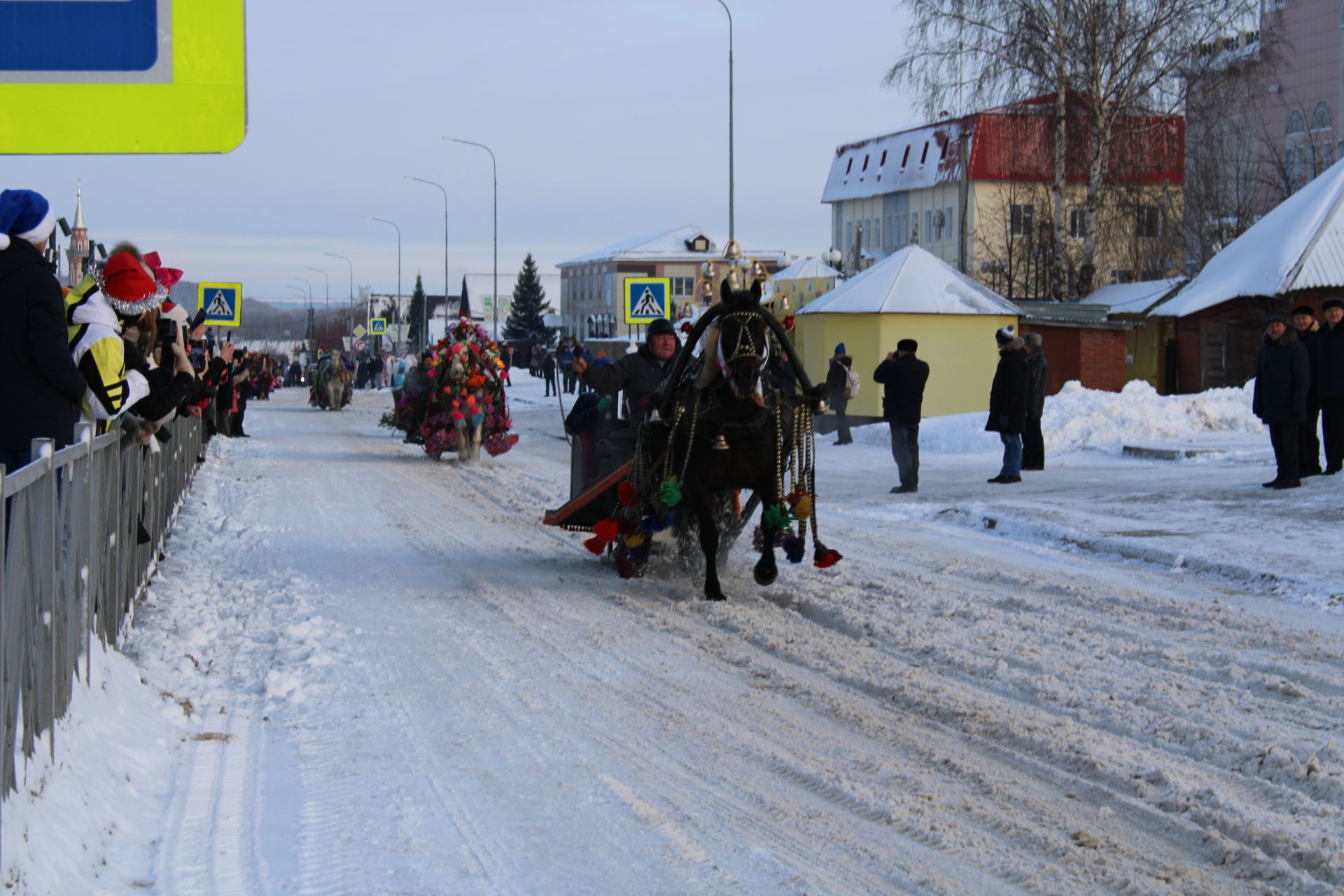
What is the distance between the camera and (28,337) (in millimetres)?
6391

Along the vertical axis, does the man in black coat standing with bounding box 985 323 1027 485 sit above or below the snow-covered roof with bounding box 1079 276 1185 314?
below

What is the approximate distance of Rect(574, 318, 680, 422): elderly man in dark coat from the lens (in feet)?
35.8

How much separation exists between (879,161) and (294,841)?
2966 inches

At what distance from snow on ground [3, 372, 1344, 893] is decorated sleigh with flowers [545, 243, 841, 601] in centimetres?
41

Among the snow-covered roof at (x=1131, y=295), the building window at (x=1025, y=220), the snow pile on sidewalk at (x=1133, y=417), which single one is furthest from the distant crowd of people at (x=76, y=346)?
the building window at (x=1025, y=220)

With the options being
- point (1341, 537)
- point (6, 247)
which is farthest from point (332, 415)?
point (6, 247)

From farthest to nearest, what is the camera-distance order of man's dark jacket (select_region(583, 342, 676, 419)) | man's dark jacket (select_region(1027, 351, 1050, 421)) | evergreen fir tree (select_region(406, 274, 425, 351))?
evergreen fir tree (select_region(406, 274, 425, 351))
man's dark jacket (select_region(1027, 351, 1050, 421))
man's dark jacket (select_region(583, 342, 676, 419))

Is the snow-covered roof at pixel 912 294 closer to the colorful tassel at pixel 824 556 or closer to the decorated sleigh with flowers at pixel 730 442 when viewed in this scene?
the decorated sleigh with flowers at pixel 730 442

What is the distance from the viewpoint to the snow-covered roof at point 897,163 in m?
70.2

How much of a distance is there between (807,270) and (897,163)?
30.3 metres

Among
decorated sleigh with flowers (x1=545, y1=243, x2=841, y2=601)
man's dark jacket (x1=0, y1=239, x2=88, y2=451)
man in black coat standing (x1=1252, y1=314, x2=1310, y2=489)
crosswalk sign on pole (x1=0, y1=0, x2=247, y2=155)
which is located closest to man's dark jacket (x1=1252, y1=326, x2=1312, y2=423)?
man in black coat standing (x1=1252, y1=314, x2=1310, y2=489)

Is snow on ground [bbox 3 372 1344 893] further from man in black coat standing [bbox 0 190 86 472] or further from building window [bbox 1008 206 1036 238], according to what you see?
building window [bbox 1008 206 1036 238]

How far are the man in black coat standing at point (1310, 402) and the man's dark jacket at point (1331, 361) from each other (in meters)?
0.05

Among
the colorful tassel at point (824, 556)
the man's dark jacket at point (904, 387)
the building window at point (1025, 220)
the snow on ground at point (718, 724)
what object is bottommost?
the snow on ground at point (718, 724)
